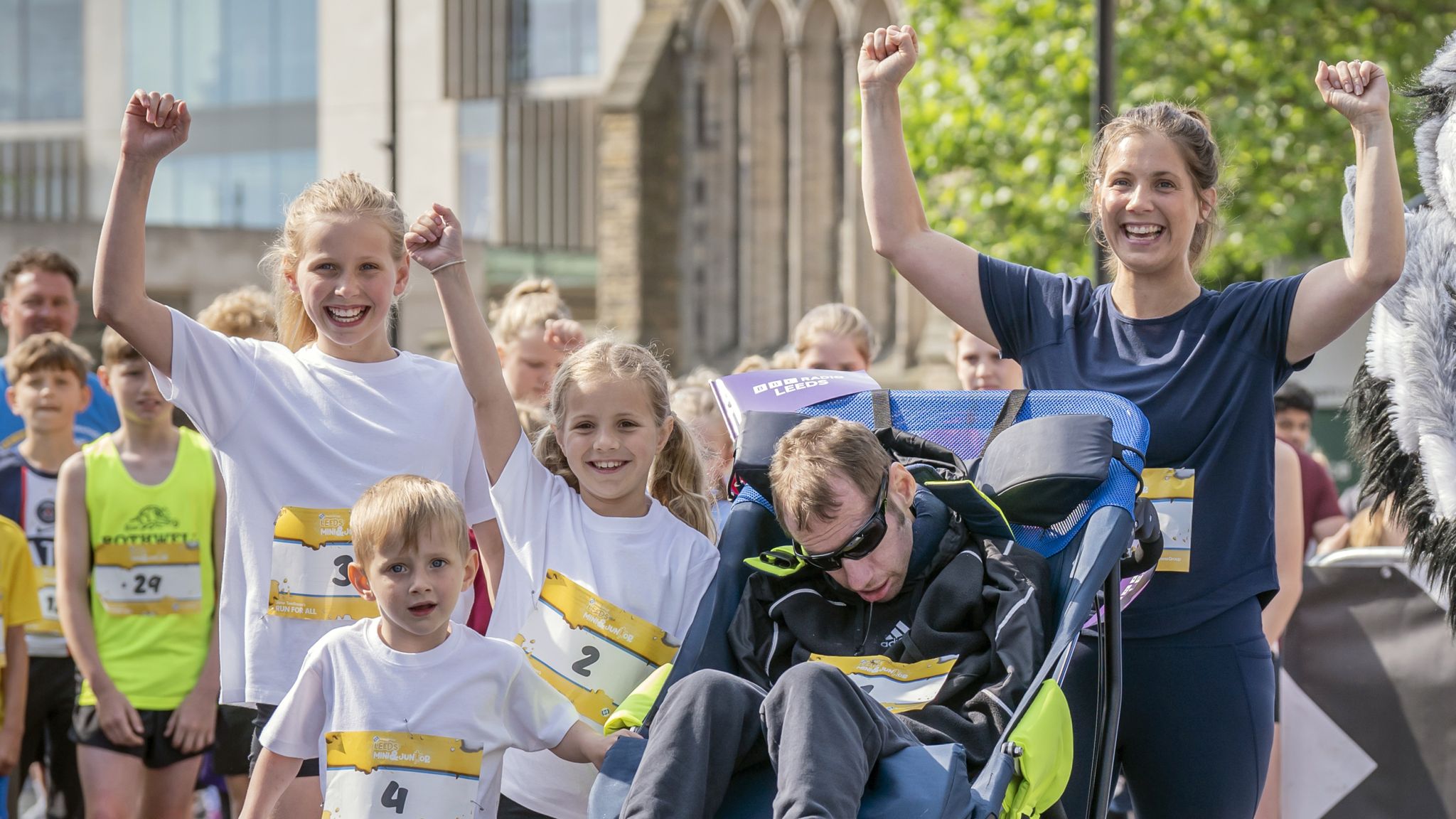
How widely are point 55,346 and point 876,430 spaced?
3.78 m

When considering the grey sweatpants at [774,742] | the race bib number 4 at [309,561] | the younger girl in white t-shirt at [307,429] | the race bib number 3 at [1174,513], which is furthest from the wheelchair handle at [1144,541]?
the race bib number 4 at [309,561]

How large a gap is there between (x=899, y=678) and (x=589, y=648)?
0.74m

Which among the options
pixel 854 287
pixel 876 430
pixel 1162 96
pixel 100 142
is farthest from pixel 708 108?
pixel 876 430

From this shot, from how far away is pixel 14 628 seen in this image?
555 cm

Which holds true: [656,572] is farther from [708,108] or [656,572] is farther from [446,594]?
[708,108]

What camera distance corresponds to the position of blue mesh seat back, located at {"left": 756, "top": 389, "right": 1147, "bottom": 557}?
3.52 metres

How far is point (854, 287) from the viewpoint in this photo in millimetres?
23766

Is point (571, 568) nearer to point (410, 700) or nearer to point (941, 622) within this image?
point (410, 700)

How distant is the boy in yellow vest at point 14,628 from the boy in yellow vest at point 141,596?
13cm

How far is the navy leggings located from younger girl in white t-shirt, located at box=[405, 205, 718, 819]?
3.20ft

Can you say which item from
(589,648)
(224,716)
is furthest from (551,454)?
(224,716)

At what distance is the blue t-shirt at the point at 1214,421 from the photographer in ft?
11.4

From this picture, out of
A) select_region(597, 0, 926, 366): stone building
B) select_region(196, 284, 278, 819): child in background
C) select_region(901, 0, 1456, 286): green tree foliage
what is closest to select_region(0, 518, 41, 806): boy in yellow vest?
select_region(196, 284, 278, 819): child in background

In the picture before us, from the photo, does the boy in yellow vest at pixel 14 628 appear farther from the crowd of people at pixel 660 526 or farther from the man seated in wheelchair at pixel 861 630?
the man seated in wheelchair at pixel 861 630
